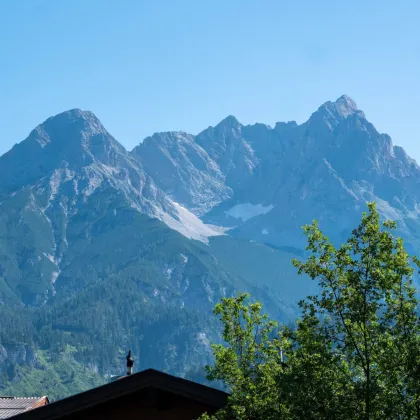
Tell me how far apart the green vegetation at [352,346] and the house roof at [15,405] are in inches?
637

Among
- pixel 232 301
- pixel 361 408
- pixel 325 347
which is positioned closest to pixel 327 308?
pixel 325 347

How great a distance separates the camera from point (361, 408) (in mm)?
18188

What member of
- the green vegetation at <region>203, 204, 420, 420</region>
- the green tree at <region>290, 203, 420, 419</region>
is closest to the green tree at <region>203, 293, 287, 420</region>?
the green vegetation at <region>203, 204, 420, 420</region>

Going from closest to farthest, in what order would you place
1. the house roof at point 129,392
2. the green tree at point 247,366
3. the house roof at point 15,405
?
the green tree at point 247,366
the house roof at point 129,392
the house roof at point 15,405

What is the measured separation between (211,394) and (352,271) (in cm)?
538

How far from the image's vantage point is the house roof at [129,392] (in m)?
22.1

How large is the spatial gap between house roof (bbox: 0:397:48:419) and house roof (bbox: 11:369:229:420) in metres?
12.3

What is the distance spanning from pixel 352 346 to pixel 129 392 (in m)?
6.67

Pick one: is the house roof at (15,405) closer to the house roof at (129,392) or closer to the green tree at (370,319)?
the house roof at (129,392)

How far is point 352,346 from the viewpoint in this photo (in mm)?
18922

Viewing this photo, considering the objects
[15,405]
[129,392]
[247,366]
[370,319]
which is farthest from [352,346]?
[15,405]

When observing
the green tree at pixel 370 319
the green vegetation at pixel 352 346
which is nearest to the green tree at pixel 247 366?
the green vegetation at pixel 352 346

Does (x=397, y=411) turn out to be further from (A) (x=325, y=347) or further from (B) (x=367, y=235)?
(B) (x=367, y=235)

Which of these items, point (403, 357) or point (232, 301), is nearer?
point (403, 357)
